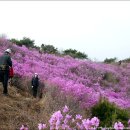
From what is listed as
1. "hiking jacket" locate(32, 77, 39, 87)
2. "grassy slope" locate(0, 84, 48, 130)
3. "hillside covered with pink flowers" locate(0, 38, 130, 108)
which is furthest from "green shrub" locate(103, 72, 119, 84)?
"grassy slope" locate(0, 84, 48, 130)

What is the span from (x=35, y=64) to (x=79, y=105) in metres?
10.8

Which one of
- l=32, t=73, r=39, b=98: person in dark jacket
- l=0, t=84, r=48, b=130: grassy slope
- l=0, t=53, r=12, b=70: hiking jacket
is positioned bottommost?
l=0, t=84, r=48, b=130: grassy slope

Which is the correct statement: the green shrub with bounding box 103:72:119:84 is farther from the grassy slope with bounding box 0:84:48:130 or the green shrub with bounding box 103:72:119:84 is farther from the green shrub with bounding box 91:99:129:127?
the green shrub with bounding box 91:99:129:127

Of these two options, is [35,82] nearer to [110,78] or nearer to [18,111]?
[18,111]

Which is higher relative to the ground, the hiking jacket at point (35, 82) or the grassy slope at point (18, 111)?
the hiking jacket at point (35, 82)

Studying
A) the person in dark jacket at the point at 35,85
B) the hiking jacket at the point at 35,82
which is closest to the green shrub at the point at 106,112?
the person in dark jacket at the point at 35,85

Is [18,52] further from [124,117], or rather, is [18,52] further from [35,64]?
[124,117]

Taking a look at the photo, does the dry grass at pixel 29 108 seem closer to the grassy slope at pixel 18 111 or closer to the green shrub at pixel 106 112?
the grassy slope at pixel 18 111

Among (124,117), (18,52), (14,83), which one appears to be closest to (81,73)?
(18,52)

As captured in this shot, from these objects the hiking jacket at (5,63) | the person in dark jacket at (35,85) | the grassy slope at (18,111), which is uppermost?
the hiking jacket at (5,63)

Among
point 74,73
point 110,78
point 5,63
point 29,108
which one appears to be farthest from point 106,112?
point 110,78

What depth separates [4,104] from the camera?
43.6 ft

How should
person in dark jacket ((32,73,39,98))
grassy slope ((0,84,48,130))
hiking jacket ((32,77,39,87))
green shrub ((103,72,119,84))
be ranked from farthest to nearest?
Answer: green shrub ((103,72,119,84)), hiking jacket ((32,77,39,87)), person in dark jacket ((32,73,39,98)), grassy slope ((0,84,48,130))

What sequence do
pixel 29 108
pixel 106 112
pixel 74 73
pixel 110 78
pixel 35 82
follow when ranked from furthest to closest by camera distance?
pixel 110 78 → pixel 74 73 → pixel 35 82 → pixel 29 108 → pixel 106 112
